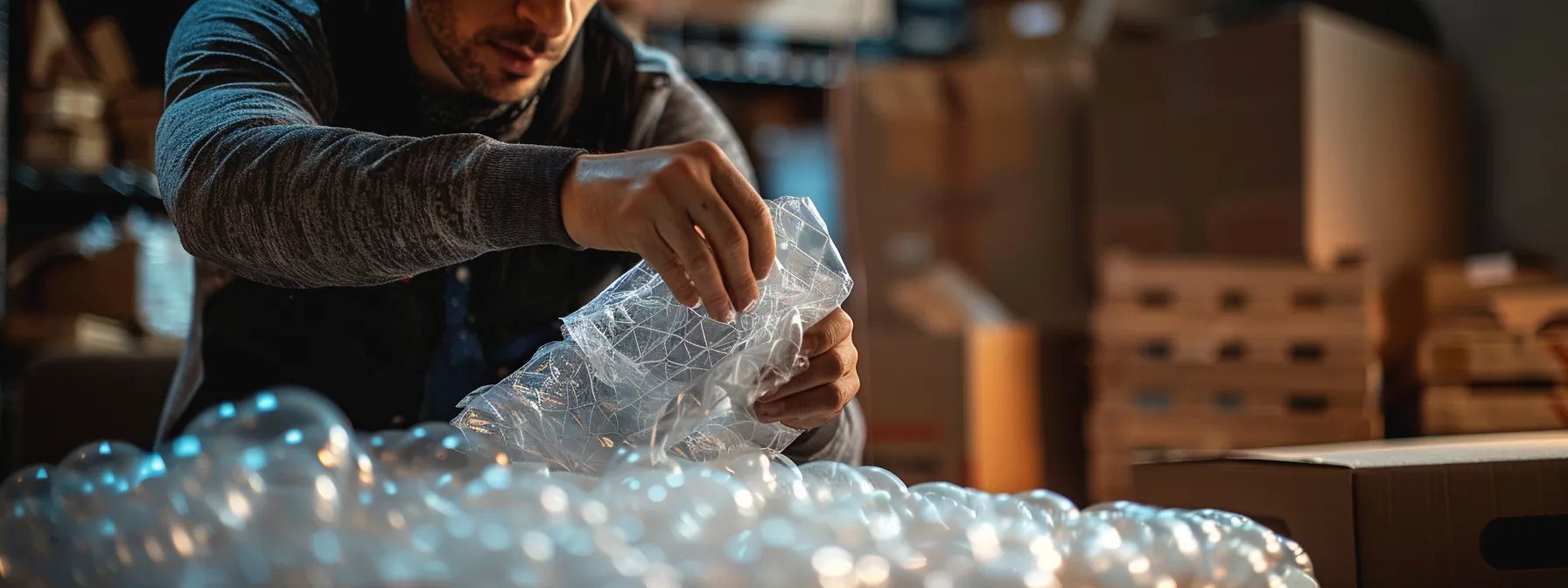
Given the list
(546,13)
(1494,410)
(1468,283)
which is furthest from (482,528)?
(1468,283)

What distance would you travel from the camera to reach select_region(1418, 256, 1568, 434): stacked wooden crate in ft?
6.52

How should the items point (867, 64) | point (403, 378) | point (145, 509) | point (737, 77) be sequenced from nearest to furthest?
point (145, 509), point (403, 378), point (867, 64), point (737, 77)

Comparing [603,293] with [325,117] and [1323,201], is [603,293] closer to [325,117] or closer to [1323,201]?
[325,117]

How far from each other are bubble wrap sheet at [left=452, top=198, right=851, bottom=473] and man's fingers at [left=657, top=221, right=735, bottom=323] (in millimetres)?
84

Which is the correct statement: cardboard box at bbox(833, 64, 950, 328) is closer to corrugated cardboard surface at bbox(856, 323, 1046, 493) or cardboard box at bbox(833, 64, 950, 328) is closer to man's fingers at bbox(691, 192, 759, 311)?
corrugated cardboard surface at bbox(856, 323, 1046, 493)

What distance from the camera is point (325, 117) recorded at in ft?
3.56

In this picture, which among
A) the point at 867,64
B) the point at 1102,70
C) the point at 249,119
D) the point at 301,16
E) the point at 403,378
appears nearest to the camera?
the point at 249,119

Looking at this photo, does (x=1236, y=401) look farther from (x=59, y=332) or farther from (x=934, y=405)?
(x=59, y=332)

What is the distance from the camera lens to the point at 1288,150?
2533mm

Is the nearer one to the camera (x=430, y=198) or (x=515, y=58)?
(x=430, y=198)

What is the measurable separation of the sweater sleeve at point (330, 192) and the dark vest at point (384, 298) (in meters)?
0.20

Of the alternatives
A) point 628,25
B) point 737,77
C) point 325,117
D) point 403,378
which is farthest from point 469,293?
point 737,77

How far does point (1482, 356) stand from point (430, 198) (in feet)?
6.27

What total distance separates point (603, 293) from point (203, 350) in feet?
1.62
